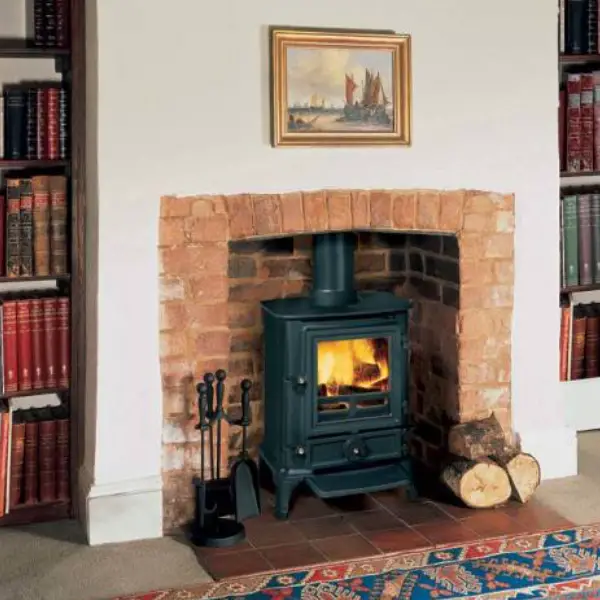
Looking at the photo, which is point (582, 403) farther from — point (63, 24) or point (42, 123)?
point (63, 24)

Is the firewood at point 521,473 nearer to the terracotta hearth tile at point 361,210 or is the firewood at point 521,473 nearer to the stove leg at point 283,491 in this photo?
the stove leg at point 283,491

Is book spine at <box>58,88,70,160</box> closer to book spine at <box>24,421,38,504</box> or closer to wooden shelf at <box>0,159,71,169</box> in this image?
wooden shelf at <box>0,159,71,169</box>

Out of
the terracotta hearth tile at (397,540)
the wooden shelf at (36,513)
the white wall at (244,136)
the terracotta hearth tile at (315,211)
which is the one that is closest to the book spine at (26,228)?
the white wall at (244,136)

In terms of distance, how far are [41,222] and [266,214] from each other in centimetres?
84

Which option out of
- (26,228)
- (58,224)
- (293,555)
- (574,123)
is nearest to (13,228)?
(26,228)

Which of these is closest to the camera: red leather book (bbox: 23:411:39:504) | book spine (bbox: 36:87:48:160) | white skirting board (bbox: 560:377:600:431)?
book spine (bbox: 36:87:48:160)

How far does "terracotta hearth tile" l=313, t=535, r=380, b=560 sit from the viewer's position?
12.3ft

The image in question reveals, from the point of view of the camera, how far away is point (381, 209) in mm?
4125

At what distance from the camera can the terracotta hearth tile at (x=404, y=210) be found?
4.14 m

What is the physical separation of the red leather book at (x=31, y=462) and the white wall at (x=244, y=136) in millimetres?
358

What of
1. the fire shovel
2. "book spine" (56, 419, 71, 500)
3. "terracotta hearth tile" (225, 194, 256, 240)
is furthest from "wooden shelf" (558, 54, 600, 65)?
"book spine" (56, 419, 71, 500)

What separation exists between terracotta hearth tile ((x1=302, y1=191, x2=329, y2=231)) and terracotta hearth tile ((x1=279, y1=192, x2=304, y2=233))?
0.07ft

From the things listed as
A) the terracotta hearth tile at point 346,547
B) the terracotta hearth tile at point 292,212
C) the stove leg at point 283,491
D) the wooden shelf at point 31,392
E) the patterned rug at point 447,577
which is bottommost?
the patterned rug at point 447,577

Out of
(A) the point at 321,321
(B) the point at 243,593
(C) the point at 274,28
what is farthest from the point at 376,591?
(C) the point at 274,28
